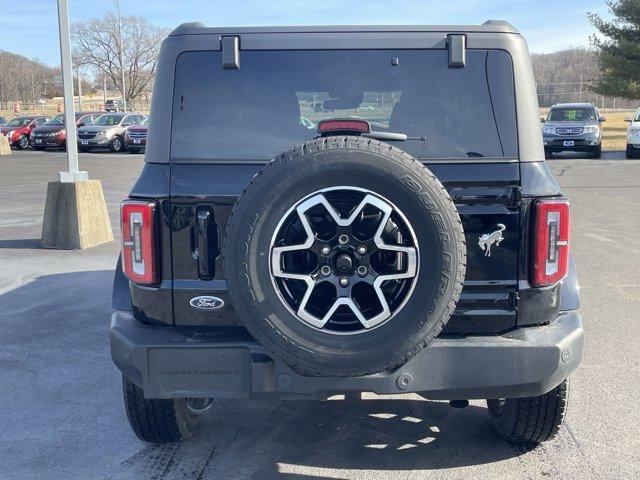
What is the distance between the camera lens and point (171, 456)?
3822 millimetres

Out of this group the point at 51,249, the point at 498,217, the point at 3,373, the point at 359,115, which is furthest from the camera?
the point at 51,249

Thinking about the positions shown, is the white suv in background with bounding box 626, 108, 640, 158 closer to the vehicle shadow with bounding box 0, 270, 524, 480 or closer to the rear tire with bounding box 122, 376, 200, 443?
the vehicle shadow with bounding box 0, 270, 524, 480

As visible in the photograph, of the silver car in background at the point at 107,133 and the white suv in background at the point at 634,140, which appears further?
the silver car in background at the point at 107,133

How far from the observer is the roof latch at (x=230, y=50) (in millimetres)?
3350

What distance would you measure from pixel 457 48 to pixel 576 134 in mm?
20811

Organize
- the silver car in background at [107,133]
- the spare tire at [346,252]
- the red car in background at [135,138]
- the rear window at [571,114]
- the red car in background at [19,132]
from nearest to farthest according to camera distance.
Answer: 1. the spare tire at [346,252]
2. the rear window at [571,114]
3. the red car in background at [135,138]
4. the silver car in background at [107,133]
5. the red car in background at [19,132]

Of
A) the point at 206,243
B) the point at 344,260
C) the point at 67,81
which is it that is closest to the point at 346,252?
the point at 344,260

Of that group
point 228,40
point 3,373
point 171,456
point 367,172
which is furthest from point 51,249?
point 367,172

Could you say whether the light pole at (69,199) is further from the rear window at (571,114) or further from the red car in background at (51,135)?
the red car in background at (51,135)

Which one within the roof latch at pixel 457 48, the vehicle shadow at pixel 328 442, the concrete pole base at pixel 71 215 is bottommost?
the vehicle shadow at pixel 328 442

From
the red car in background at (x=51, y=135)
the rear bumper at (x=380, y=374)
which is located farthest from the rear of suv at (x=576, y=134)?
the rear bumper at (x=380, y=374)

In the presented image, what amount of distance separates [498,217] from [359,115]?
86 cm

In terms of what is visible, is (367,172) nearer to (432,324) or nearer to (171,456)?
(432,324)

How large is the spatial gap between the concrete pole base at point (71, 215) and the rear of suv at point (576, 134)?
16.6 meters
